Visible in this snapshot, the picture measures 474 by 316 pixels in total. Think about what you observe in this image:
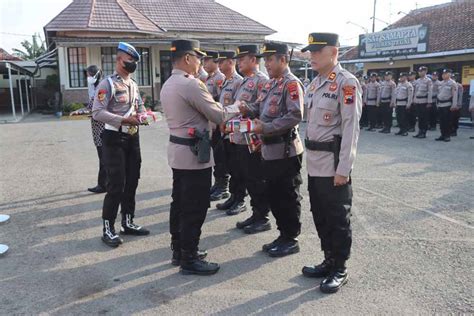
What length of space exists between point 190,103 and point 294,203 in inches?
58.0

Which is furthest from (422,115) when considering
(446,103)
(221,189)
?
(221,189)

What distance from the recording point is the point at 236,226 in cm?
500

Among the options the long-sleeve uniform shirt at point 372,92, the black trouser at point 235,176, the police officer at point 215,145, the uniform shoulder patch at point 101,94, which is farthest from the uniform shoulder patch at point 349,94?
the long-sleeve uniform shirt at point 372,92

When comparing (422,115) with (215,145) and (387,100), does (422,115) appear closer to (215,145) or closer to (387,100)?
(387,100)

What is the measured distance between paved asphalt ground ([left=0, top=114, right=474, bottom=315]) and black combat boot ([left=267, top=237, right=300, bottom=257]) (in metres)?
0.08

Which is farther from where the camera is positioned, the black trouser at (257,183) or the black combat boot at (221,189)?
the black combat boot at (221,189)

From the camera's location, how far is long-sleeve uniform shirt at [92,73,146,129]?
14.1 feet

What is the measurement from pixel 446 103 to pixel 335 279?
1062 centimetres

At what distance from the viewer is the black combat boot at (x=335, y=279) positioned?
11.1 feet

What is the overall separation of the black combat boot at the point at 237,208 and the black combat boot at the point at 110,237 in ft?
5.10

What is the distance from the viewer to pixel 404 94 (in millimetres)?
13789

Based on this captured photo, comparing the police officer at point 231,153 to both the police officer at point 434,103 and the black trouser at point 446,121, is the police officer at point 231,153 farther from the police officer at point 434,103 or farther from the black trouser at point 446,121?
the police officer at point 434,103

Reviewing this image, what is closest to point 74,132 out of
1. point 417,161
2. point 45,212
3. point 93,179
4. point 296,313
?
point 93,179

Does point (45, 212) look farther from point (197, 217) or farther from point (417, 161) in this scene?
point (417, 161)
